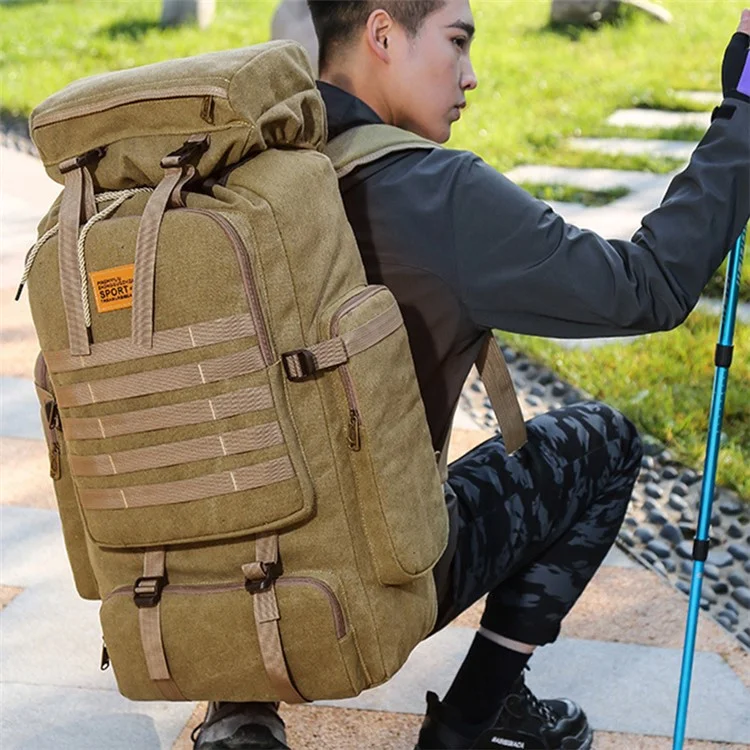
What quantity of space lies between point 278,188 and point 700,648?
5.80 ft

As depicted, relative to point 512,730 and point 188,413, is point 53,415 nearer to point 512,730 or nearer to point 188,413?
point 188,413

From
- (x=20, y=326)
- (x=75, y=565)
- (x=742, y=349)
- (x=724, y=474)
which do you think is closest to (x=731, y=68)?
(x=75, y=565)

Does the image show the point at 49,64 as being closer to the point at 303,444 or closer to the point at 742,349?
the point at 742,349

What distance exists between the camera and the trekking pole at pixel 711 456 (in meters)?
2.57

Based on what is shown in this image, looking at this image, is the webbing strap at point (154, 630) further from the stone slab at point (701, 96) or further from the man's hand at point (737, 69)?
the stone slab at point (701, 96)

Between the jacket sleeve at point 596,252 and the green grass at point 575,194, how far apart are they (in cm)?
443

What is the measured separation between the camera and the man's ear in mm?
2355

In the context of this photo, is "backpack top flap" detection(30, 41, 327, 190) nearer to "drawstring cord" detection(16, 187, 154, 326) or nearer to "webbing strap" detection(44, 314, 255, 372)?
"drawstring cord" detection(16, 187, 154, 326)

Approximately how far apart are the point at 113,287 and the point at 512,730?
1.31 m

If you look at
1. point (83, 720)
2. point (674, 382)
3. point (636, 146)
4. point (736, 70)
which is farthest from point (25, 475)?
point (636, 146)

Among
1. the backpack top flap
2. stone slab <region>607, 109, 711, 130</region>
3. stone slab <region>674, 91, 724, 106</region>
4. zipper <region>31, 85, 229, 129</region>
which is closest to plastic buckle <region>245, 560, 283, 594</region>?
the backpack top flap

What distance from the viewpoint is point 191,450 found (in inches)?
80.7

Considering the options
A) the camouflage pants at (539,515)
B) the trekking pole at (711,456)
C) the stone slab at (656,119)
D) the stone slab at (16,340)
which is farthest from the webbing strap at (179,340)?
the stone slab at (656,119)

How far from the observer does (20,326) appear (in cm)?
520
